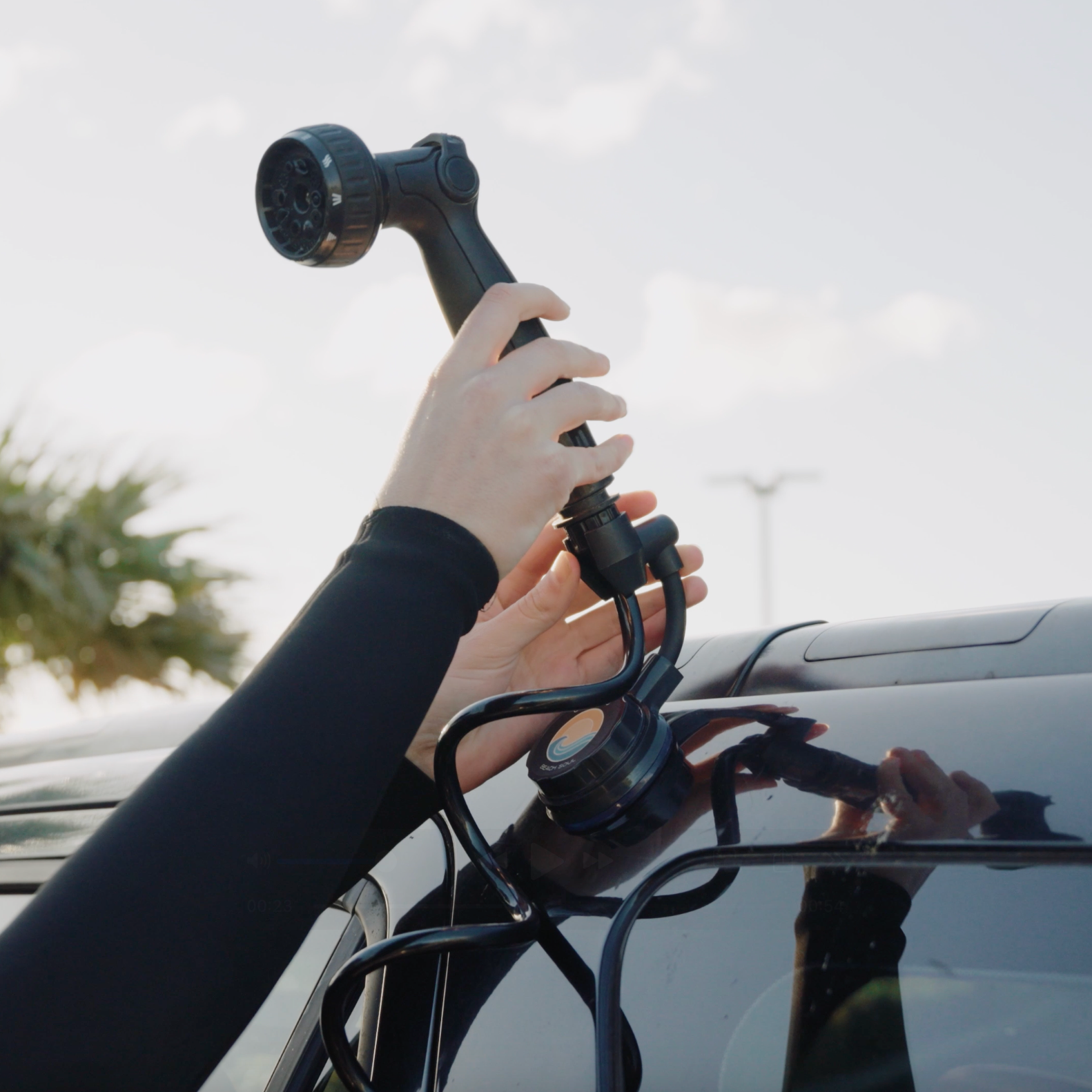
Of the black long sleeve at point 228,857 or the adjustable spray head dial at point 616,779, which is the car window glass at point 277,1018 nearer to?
the black long sleeve at point 228,857

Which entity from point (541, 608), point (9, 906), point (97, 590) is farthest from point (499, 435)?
point (97, 590)

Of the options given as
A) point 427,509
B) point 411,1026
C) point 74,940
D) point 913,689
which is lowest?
point 411,1026

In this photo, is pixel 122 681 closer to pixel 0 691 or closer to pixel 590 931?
pixel 0 691

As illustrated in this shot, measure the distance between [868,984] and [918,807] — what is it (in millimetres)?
124

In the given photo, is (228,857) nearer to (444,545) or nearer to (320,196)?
(444,545)

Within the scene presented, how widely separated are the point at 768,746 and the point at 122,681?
7695 mm

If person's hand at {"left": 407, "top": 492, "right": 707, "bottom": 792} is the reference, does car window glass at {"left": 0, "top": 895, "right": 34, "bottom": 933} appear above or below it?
below

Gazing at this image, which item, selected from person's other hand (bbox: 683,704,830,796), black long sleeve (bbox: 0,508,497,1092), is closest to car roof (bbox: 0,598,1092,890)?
person's other hand (bbox: 683,704,830,796)

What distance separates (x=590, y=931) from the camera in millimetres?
899

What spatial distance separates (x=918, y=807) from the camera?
2.67ft

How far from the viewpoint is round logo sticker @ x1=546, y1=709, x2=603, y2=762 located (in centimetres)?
101

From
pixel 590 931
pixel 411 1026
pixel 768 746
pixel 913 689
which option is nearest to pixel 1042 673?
pixel 913 689

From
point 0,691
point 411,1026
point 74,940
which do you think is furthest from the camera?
point 0,691

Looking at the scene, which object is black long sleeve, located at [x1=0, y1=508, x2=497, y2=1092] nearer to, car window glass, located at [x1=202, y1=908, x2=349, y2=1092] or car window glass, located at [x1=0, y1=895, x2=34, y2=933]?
car window glass, located at [x1=202, y1=908, x2=349, y2=1092]
